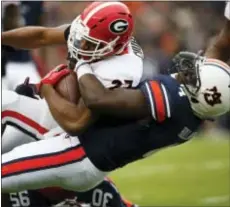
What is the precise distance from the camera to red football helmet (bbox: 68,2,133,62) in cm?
391

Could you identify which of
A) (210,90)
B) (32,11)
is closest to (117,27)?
(210,90)

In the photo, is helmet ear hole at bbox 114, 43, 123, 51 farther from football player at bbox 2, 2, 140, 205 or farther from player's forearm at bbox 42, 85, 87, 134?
player's forearm at bbox 42, 85, 87, 134

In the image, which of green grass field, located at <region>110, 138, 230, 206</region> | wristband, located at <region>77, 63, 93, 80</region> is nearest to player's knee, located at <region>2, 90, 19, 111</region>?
wristband, located at <region>77, 63, 93, 80</region>

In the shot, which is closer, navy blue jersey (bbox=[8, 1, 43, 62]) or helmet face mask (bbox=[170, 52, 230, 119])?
helmet face mask (bbox=[170, 52, 230, 119])

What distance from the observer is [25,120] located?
4.28 meters

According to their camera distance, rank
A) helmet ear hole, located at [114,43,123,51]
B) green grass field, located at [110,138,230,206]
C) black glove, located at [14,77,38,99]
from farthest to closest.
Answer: green grass field, located at [110,138,230,206] < black glove, located at [14,77,38,99] < helmet ear hole, located at [114,43,123,51]

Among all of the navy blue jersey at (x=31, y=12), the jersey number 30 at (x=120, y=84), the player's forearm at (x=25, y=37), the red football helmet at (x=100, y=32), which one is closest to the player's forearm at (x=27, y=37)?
the player's forearm at (x=25, y=37)

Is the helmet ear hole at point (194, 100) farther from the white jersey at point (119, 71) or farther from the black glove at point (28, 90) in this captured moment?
the black glove at point (28, 90)

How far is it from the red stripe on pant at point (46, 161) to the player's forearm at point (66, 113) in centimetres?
11

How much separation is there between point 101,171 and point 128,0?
5.37 m

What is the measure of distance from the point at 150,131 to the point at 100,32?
44cm

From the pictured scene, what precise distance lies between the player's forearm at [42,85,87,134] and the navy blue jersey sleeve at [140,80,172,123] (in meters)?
0.27

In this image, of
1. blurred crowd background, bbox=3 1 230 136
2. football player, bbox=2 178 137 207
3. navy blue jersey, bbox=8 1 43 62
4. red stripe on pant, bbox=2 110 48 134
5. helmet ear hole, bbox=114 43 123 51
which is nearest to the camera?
helmet ear hole, bbox=114 43 123 51

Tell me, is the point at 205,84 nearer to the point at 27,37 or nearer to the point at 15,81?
the point at 27,37
